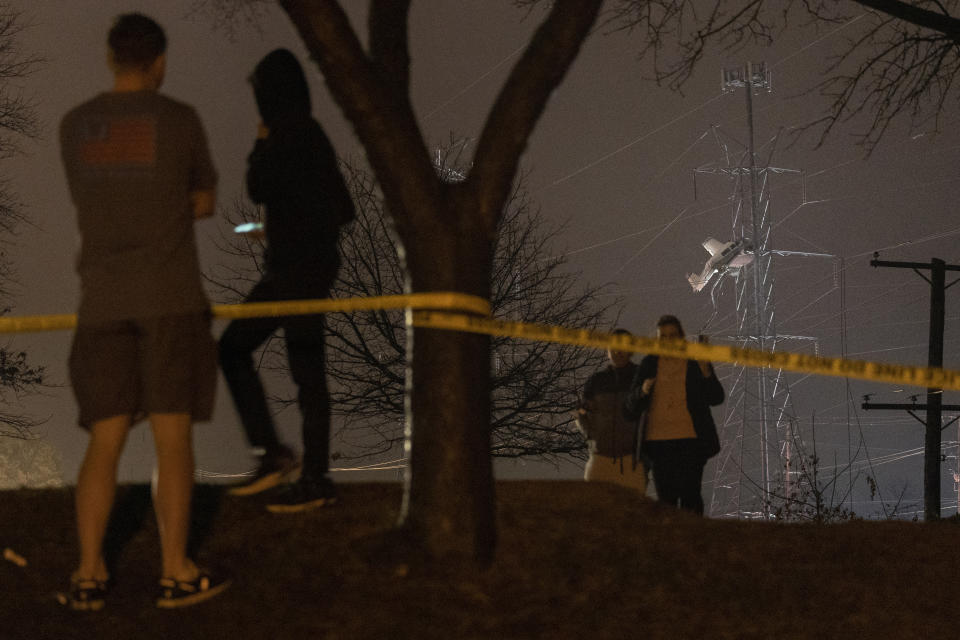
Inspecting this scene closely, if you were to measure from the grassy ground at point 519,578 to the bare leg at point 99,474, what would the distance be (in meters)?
0.40

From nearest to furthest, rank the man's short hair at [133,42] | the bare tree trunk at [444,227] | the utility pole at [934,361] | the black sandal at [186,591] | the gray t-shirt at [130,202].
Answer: the gray t-shirt at [130,202] < the man's short hair at [133,42] < the black sandal at [186,591] < the bare tree trunk at [444,227] < the utility pole at [934,361]

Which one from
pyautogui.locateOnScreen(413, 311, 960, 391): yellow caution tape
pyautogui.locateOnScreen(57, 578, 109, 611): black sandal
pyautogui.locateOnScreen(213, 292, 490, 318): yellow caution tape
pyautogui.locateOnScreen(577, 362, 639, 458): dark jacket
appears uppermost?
pyautogui.locateOnScreen(213, 292, 490, 318): yellow caution tape

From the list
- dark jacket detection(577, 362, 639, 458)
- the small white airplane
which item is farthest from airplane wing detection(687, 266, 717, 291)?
dark jacket detection(577, 362, 639, 458)

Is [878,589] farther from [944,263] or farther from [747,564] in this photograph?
[944,263]

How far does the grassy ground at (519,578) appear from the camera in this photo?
13.9ft

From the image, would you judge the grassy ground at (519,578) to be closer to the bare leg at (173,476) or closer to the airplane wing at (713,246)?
the bare leg at (173,476)

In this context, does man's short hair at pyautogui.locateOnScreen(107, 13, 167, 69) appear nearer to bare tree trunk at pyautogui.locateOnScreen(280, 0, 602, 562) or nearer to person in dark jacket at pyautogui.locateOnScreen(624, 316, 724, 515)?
bare tree trunk at pyautogui.locateOnScreen(280, 0, 602, 562)

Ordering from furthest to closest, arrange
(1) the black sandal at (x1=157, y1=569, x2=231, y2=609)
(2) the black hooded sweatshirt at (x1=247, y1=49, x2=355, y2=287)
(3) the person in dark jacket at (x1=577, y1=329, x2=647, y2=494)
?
(3) the person in dark jacket at (x1=577, y1=329, x2=647, y2=494), (2) the black hooded sweatshirt at (x1=247, y1=49, x2=355, y2=287), (1) the black sandal at (x1=157, y1=569, x2=231, y2=609)

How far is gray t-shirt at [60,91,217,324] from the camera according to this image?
4000 mm

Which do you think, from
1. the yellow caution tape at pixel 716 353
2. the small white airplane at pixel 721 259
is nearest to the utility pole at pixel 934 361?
the small white airplane at pixel 721 259

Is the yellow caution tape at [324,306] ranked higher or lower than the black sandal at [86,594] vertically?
higher

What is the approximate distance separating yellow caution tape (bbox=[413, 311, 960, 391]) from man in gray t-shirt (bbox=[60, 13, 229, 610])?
44.0 inches

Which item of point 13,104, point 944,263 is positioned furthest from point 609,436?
point 944,263

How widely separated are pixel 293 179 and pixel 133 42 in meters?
1.12
